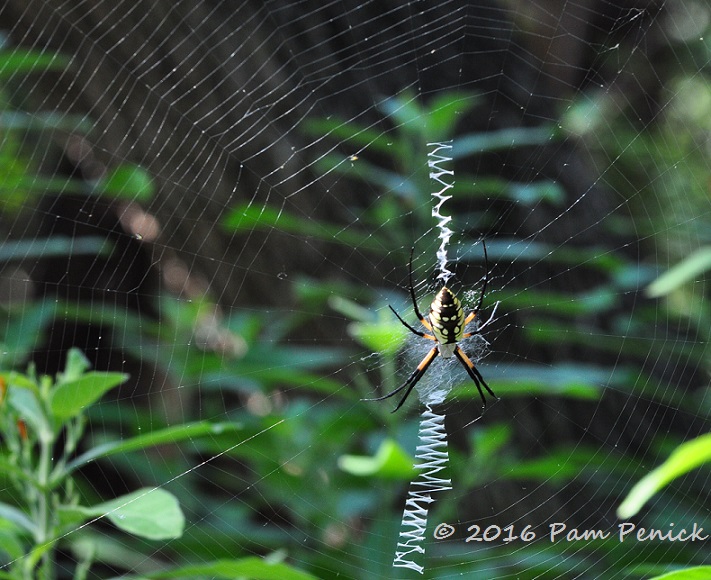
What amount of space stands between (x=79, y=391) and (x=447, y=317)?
179cm

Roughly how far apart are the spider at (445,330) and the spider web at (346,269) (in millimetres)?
76

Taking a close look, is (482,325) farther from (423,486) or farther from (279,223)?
(279,223)

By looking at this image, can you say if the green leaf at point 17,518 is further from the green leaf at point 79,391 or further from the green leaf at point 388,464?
the green leaf at point 388,464

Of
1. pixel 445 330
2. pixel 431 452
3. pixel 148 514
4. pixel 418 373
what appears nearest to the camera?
pixel 148 514

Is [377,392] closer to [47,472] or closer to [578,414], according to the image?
[578,414]

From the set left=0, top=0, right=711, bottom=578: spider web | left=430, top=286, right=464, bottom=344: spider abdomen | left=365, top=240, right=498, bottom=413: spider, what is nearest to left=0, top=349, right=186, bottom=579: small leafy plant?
left=0, top=0, right=711, bottom=578: spider web

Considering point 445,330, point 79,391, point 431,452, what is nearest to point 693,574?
point 79,391

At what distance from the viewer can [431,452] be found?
11.0ft

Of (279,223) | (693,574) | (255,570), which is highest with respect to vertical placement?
(279,223)

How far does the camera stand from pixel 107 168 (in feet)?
13.9

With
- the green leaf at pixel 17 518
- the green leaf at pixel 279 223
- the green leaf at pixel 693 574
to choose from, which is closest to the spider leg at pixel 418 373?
the green leaf at pixel 279 223

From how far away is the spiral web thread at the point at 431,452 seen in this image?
2842 mm

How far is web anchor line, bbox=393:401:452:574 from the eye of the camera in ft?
9.01

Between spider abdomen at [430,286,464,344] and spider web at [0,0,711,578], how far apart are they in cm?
16
